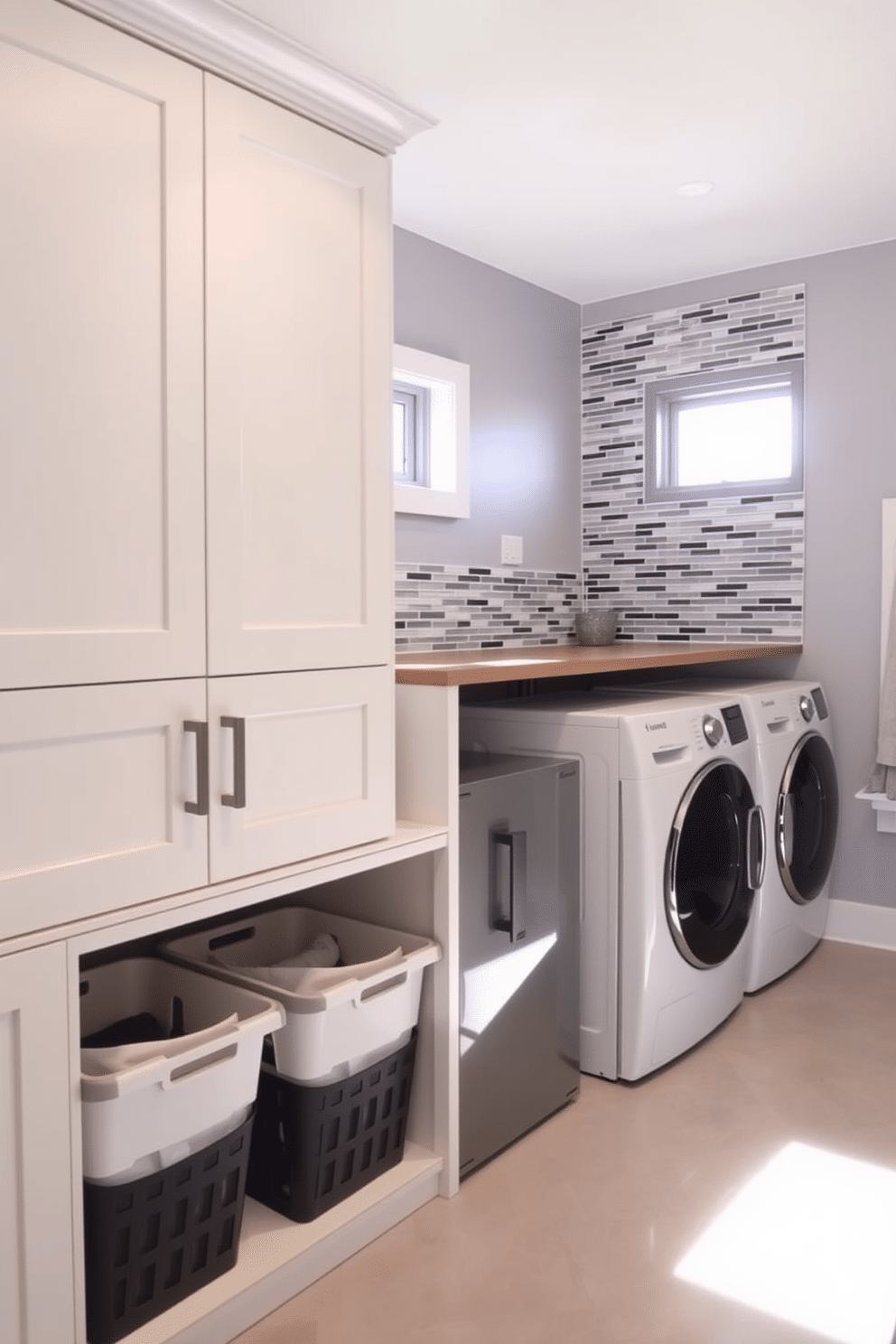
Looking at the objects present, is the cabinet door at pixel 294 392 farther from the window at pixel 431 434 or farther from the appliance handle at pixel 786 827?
the appliance handle at pixel 786 827

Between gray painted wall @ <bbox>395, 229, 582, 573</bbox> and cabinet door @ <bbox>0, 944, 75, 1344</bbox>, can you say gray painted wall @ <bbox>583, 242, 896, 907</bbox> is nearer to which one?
gray painted wall @ <bbox>395, 229, 582, 573</bbox>

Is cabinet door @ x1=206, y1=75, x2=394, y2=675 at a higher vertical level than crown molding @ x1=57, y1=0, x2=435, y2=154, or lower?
lower

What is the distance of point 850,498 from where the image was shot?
3355mm

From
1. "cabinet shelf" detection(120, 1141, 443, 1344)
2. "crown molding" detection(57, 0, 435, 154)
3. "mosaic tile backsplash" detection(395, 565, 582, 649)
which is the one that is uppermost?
"crown molding" detection(57, 0, 435, 154)

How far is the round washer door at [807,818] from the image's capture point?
9.78 feet

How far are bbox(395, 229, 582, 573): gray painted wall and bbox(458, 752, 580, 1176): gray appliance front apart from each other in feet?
3.62

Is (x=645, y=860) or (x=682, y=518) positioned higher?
(x=682, y=518)

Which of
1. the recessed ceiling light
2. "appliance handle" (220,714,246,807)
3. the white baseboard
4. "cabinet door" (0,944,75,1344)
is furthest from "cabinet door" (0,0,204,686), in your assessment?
the white baseboard

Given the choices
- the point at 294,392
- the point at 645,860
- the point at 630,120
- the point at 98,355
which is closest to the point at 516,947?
the point at 645,860

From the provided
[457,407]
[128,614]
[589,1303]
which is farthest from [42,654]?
[457,407]

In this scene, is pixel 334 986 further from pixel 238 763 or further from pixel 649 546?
pixel 649 546

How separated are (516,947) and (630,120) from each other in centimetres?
189

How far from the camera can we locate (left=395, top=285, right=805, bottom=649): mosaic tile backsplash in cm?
341

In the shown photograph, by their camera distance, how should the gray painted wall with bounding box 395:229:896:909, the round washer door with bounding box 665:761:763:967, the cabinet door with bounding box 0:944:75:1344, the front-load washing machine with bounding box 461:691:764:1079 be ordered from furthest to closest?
the gray painted wall with bounding box 395:229:896:909 < the round washer door with bounding box 665:761:763:967 < the front-load washing machine with bounding box 461:691:764:1079 < the cabinet door with bounding box 0:944:75:1344
